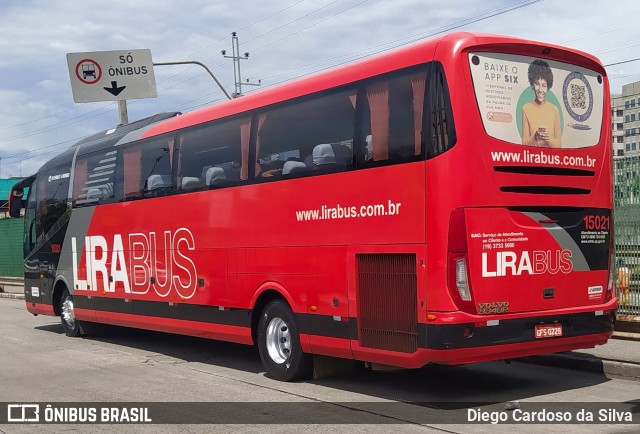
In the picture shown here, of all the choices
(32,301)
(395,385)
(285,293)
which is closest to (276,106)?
(285,293)

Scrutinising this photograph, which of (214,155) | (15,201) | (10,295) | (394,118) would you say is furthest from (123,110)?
(394,118)

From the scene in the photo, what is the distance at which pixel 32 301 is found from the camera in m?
17.5

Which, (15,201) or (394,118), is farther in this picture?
(15,201)

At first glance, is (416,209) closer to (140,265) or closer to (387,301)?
(387,301)

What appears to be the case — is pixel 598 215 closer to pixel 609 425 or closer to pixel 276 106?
pixel 609 425

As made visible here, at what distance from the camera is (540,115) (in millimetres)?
8406

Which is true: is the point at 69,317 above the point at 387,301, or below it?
below

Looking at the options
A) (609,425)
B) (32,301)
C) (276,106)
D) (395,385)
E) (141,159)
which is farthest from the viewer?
(32,301)

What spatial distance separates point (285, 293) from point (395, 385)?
1761mm

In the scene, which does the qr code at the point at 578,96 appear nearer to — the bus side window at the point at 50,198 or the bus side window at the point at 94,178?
the bus side window at the point at 94,178

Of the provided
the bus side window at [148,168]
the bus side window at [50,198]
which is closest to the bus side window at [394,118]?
the bus side window at [148,168]

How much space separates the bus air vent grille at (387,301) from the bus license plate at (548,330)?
4.29 ft

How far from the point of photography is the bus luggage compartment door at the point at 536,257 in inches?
311

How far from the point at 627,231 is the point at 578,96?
3563 millimetres
